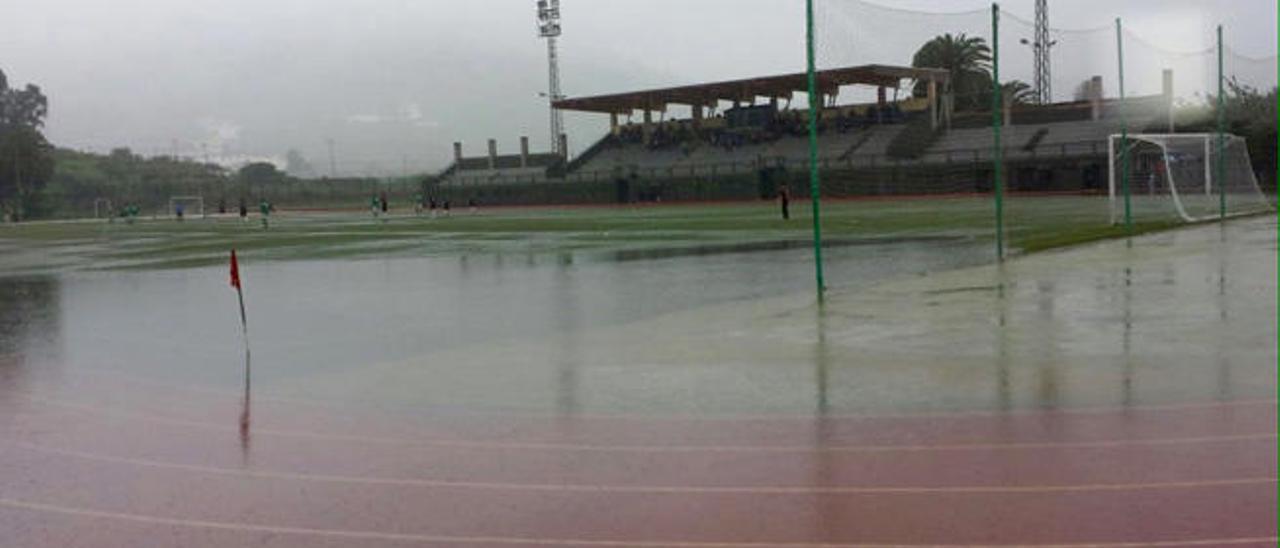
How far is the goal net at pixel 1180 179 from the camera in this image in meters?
29.9

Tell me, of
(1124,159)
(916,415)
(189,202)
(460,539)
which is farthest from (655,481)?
(189,202)

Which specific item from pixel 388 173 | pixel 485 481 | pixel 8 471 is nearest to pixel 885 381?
pixel 485 481

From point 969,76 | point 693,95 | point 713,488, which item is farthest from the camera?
point 693,95

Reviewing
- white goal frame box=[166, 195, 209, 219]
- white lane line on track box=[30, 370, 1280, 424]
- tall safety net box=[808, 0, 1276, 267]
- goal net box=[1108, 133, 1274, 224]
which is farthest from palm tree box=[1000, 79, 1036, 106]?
Result: white goal frame box=[166, 195, 209, 219]

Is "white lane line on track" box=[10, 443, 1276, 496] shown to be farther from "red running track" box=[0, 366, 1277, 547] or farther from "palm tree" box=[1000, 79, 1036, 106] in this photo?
"palm tree" box=[1000, 79, 1036, 106]

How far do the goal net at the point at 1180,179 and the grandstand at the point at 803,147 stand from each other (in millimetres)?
2257

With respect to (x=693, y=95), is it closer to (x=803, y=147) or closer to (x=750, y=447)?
(x=803, y=147)

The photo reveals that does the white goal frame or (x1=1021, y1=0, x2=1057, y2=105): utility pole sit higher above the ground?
(x1=1021, y1=0, x2=1057, y2=105): utility pole

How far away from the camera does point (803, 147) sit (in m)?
71.2

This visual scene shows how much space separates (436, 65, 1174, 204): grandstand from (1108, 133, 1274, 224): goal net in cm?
226

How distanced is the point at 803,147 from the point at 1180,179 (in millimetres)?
40559

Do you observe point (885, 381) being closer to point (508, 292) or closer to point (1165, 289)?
point (1165, 289)

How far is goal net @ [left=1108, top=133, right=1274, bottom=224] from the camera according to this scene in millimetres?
29875

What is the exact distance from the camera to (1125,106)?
3581 cm
